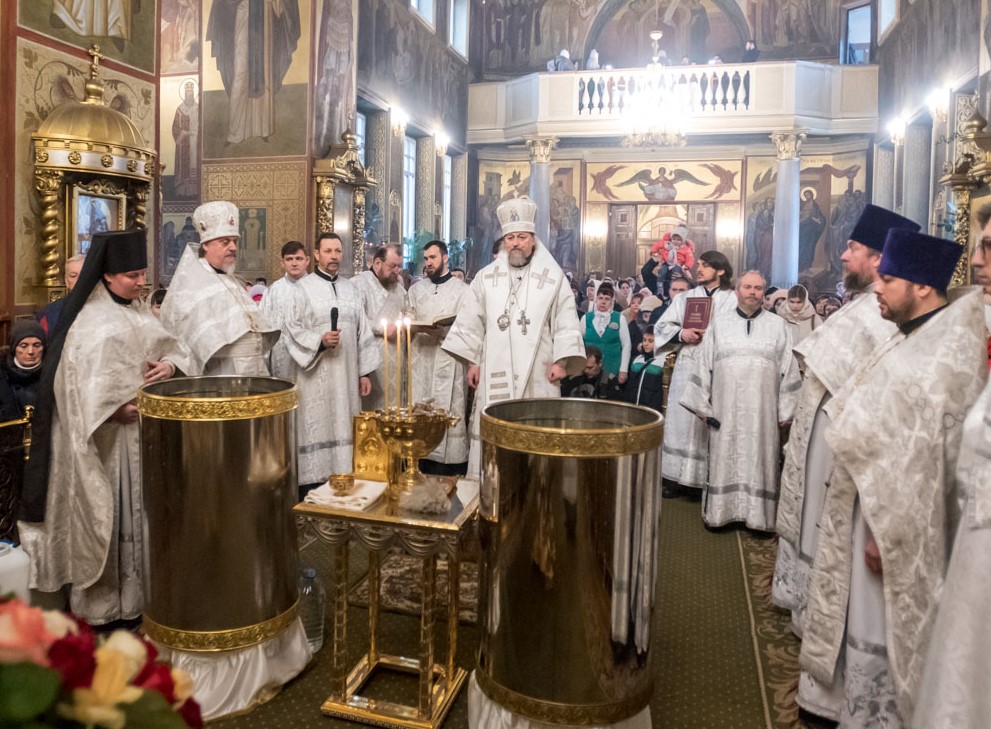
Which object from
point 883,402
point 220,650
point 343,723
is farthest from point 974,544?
point 220,650

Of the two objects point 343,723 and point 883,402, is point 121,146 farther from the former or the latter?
point 883,402

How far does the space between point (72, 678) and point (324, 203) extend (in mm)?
9983

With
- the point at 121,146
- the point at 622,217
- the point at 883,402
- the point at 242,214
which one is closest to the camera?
the point at 883,402

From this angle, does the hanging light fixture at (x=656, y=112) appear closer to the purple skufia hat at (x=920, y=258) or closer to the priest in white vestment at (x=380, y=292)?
the priest in white vestment at (x=380, y=292)

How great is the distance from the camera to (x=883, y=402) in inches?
102

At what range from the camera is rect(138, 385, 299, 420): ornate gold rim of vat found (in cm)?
291

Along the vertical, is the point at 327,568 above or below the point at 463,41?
below

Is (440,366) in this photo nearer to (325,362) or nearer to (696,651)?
(325,362)

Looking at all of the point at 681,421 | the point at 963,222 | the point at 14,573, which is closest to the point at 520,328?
the point at 681,421

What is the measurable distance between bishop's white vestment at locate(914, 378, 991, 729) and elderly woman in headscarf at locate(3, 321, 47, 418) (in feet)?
14.8

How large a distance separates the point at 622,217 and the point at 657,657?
17225mm

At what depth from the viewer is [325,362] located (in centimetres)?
608

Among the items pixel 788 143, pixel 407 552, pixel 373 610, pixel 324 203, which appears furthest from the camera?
pixel 788 143

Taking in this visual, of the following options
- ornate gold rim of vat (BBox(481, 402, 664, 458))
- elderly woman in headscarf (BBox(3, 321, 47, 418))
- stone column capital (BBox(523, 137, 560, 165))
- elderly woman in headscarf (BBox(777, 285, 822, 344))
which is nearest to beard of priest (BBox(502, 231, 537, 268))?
ornate gold rim of vat (BBox(481, 402, 664, 458))
